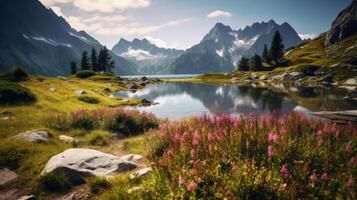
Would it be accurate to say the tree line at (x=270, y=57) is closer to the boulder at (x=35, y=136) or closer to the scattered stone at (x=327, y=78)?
the scattered stone at (x=327, y=78)

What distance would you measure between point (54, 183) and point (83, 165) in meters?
1.23

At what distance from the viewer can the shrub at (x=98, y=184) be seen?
7791 millimetres

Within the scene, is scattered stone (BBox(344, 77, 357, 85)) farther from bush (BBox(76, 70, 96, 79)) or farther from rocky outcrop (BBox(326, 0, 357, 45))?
rocky outcrop (BBox(326, 0, 357, 45))

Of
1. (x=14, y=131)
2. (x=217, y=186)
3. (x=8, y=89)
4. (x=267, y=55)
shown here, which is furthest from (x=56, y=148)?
(x=267, y=55)

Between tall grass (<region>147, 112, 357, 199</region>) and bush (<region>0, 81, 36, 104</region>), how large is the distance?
1933cm

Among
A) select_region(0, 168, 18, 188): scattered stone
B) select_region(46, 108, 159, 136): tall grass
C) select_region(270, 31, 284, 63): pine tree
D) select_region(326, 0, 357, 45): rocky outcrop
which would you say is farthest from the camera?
select_region(326, 0, 357, 45): rocky outcrop

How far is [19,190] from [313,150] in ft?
29.5

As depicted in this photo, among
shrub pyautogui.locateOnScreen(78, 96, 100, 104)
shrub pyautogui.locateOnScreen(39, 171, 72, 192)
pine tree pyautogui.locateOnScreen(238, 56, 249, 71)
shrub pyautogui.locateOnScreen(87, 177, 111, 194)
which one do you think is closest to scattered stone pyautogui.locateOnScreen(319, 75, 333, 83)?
pine tree pyautogui.locateOnScreen(238, 56, 249, 71)

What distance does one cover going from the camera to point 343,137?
27.5 ft

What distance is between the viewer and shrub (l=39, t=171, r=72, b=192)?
8188mm

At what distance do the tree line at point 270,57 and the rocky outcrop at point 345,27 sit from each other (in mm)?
39004

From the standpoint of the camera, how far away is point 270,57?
146m

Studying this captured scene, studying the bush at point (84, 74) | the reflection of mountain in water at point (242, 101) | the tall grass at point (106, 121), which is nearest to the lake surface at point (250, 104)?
the reflection of mountain in water at point (242, 101)

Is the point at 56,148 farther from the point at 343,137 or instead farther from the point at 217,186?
the point at 343,137
